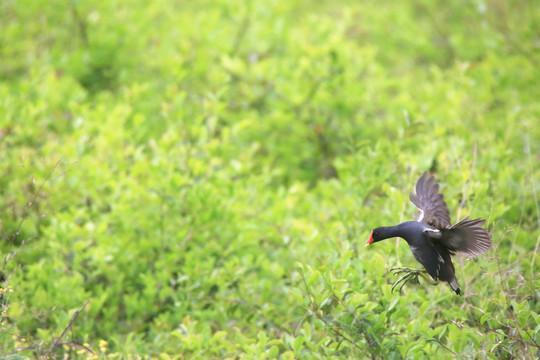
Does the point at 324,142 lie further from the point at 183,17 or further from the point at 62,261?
the point at 62,261

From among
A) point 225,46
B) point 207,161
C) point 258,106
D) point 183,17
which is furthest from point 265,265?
point 183,17

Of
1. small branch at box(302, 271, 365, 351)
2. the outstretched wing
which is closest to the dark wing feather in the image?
the outstretched wing

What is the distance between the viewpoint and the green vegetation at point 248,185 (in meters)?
3.57

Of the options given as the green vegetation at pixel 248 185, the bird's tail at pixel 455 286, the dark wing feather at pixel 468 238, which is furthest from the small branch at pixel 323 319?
the dark wing feather at pixel 468 238

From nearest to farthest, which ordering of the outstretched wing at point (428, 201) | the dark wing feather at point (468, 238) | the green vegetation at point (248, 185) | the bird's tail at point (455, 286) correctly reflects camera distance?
the dark wing feather at point (468, 238) → the bird's tail at point (455, 286) → the green vegetation at point (248, 185) → the outstretched wing at point (428, 201)

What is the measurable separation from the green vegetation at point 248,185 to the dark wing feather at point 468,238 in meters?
0.40

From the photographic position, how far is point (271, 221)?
532 cm

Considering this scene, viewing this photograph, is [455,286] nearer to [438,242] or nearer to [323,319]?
[438,242]

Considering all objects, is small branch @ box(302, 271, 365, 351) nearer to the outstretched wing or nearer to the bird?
the bird

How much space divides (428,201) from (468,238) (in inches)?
27.9

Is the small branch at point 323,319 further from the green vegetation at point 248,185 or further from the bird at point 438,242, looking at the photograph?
the bird at point 438,242

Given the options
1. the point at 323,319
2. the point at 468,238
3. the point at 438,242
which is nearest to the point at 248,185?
the point at 323,319

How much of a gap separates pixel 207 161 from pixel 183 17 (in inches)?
176

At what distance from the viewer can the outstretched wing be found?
367 centimetres
